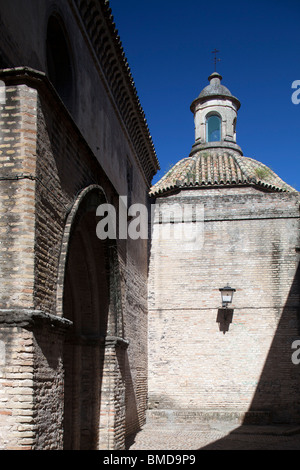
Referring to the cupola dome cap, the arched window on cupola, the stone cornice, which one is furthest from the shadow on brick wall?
the stone cornice

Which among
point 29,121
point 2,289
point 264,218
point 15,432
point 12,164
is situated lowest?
point 15,432

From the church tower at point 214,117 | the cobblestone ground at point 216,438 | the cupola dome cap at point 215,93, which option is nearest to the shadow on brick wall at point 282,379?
the cobblestone ground at point 216,438

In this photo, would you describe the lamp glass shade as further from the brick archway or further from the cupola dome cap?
the cupola dome cap

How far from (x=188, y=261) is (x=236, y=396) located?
12.4 feet

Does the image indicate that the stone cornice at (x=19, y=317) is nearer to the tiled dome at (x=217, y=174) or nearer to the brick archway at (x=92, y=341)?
the brick archway at (x=92, y=341)

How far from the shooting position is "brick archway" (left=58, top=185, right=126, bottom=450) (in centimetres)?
907

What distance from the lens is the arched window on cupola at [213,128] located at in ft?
64.8

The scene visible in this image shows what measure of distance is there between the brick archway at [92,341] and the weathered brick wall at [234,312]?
551 cm

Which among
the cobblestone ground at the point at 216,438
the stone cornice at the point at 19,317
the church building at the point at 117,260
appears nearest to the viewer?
the stone cornice at the point at 19,317

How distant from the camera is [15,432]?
553 cm

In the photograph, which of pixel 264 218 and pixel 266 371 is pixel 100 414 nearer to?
pixel 266 371

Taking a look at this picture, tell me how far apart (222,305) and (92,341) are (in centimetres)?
641

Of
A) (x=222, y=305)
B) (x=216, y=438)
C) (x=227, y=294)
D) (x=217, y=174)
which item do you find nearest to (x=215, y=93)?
(x=217, y=174)

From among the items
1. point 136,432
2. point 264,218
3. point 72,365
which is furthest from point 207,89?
point 72,365
